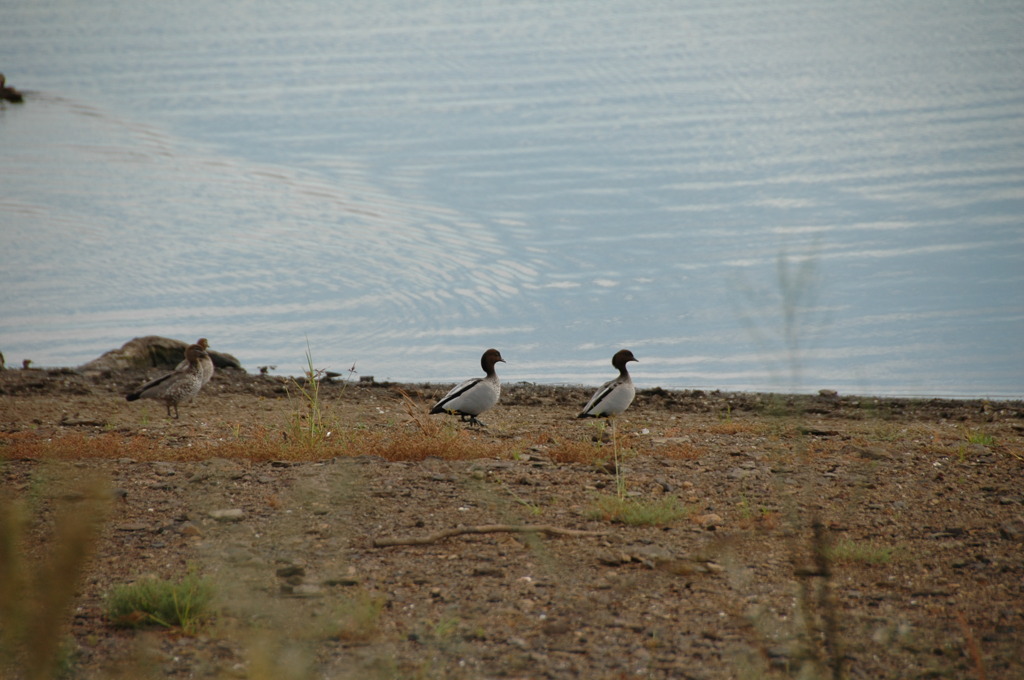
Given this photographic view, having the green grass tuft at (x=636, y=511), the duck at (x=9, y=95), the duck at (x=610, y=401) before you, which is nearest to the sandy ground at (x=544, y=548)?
the green grass tuft at (x=636, y=511)

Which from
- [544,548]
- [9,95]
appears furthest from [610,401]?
[9,95]

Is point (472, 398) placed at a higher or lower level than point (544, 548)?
higher

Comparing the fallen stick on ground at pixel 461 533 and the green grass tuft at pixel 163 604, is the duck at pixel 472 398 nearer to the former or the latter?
the fallen stick on ground at pixel 461 533

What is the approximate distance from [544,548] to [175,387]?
6.70 m

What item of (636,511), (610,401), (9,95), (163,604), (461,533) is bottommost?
(163,604)

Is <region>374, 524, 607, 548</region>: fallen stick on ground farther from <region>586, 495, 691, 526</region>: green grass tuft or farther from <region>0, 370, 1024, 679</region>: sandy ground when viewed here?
<region>586, 495, 691, 526</region>: green grass tuft

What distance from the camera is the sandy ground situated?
440cm

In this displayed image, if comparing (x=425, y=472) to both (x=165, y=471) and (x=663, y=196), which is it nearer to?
(x=165, y=471)

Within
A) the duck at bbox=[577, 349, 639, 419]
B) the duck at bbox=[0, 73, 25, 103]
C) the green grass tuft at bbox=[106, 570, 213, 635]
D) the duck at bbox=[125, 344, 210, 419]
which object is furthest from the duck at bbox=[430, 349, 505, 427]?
the duck at bbox=[0, 73, 25, 103]

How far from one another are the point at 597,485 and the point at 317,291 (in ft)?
27.3

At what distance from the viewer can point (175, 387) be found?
10.2 metres

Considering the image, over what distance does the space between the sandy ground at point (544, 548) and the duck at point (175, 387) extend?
851mm

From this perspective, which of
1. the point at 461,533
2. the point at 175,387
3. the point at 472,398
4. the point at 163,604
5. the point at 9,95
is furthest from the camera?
the point at 9,95

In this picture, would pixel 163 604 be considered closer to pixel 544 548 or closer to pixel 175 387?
pixel 544 548
